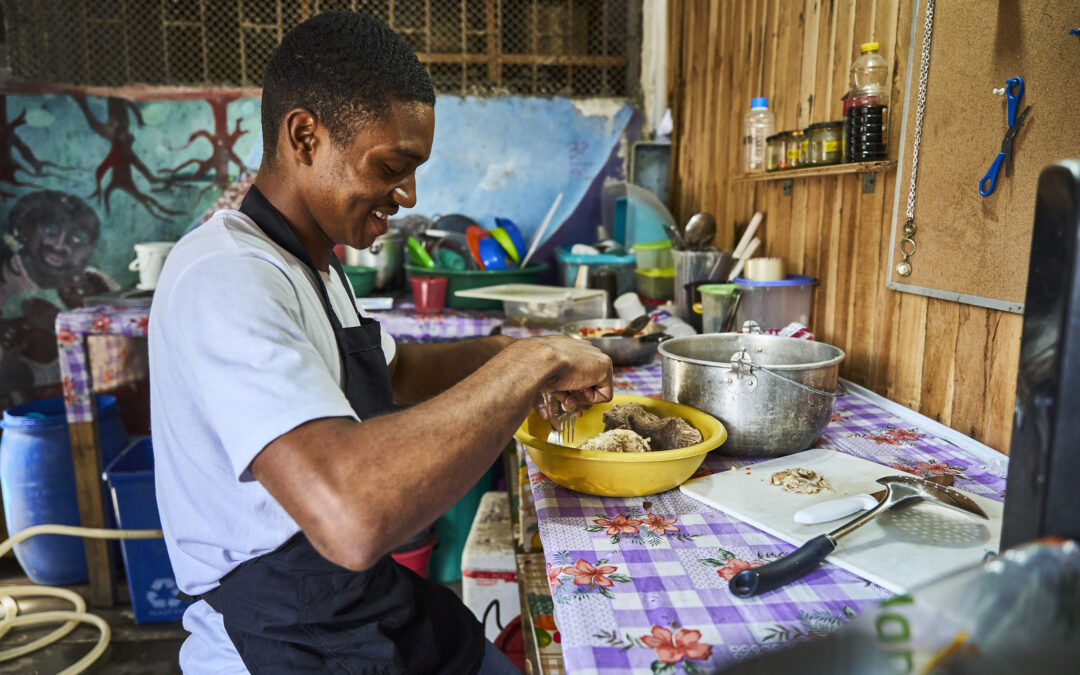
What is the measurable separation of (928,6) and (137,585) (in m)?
3.33

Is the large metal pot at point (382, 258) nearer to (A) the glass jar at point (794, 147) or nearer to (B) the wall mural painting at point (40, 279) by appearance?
(B) the wall mural painting at point (40, 279)

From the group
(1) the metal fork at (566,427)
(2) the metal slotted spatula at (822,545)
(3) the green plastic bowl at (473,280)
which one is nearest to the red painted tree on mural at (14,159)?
(3) the green plastic bowl at (473,280)

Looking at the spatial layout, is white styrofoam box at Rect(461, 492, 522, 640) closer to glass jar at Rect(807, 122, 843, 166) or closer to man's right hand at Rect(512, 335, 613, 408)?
man's right hand at Rect(512, 335, 613, 408)

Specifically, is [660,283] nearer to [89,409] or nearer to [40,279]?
[89,409]

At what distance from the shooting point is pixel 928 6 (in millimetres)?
1585

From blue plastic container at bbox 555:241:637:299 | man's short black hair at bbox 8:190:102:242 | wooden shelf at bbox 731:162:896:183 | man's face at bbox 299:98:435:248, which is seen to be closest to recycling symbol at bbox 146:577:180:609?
man's short black hair at bbox 8:190:102:242

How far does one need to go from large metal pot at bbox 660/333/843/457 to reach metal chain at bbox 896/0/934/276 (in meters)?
0.42

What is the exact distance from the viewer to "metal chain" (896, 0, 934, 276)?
1.59m

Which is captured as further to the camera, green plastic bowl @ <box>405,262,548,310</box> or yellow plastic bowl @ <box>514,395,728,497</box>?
green plastic bowl @ <box>405,262,548,310</box>

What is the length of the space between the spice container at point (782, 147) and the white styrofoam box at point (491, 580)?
1.53 m

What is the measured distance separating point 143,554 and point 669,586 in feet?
8.62

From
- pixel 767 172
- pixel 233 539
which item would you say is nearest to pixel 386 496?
pixel 233 539

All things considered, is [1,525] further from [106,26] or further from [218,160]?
[106,26]

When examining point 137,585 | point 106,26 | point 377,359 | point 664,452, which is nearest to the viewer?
point 664,452
